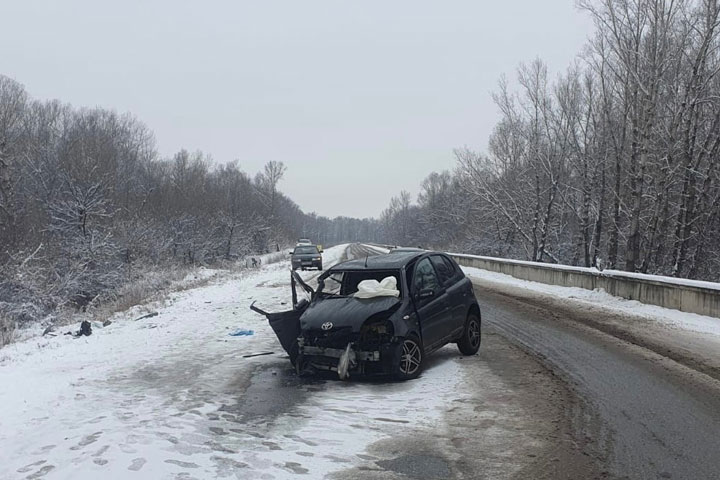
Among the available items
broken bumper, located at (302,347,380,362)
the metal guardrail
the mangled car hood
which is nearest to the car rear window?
the metal guardrail

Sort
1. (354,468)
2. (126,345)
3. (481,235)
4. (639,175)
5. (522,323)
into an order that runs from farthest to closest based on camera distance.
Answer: (481,235)
(639,175)
(522,323)
(126,345)
(354,468)

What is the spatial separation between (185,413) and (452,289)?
4.57m

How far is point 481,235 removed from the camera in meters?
53.0

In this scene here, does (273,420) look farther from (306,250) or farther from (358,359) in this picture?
(306,250)

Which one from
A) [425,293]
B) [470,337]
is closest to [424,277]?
[425,293]

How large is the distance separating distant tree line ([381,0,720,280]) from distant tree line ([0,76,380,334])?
21.0 m

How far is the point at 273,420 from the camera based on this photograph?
5309mm

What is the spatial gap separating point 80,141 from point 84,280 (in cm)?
1032

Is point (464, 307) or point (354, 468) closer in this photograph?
point (354, 468)

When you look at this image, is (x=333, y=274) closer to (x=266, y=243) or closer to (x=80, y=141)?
(x=80, y=141)

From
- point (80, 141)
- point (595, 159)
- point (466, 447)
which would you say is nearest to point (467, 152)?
point (595, 159)

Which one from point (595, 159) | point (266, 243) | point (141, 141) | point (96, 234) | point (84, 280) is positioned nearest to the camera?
point (84, 280)

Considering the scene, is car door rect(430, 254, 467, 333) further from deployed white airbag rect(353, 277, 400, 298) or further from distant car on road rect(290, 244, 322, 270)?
distant car on road rect(290, 244, 322, 270)

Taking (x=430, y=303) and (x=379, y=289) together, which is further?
(x=430, y=303)
